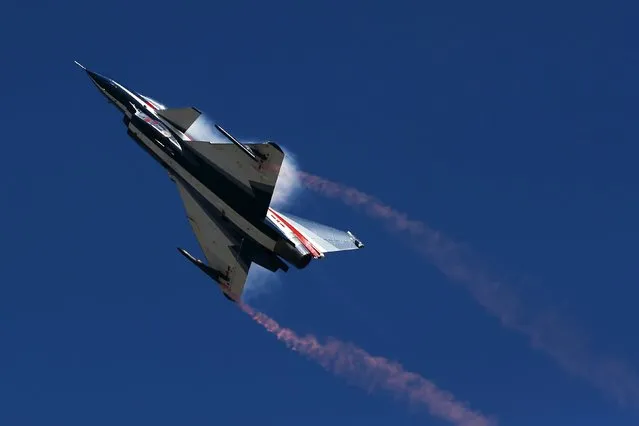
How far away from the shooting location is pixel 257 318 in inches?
Result: 2331

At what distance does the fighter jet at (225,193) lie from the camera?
53.3 metres

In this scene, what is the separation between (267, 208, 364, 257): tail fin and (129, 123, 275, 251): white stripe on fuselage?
1.07 metres

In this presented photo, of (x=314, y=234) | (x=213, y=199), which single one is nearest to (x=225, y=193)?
(x=213, y=199)

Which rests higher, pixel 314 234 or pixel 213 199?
pixel 314 234

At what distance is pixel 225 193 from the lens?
5475 centimetres

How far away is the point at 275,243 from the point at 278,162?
4985mm

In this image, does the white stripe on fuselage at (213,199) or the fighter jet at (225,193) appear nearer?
the fighter jet at (225,193)

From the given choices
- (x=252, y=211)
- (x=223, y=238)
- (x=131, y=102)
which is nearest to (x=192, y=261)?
(x=223, y=238)

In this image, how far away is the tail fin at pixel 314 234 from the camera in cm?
5559

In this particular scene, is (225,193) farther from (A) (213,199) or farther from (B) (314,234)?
(B) (314,234)

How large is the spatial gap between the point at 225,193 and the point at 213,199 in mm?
1186

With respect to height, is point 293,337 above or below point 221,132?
below

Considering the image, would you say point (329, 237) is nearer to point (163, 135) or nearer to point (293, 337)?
point (293, 337)

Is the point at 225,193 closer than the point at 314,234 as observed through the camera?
Yes
